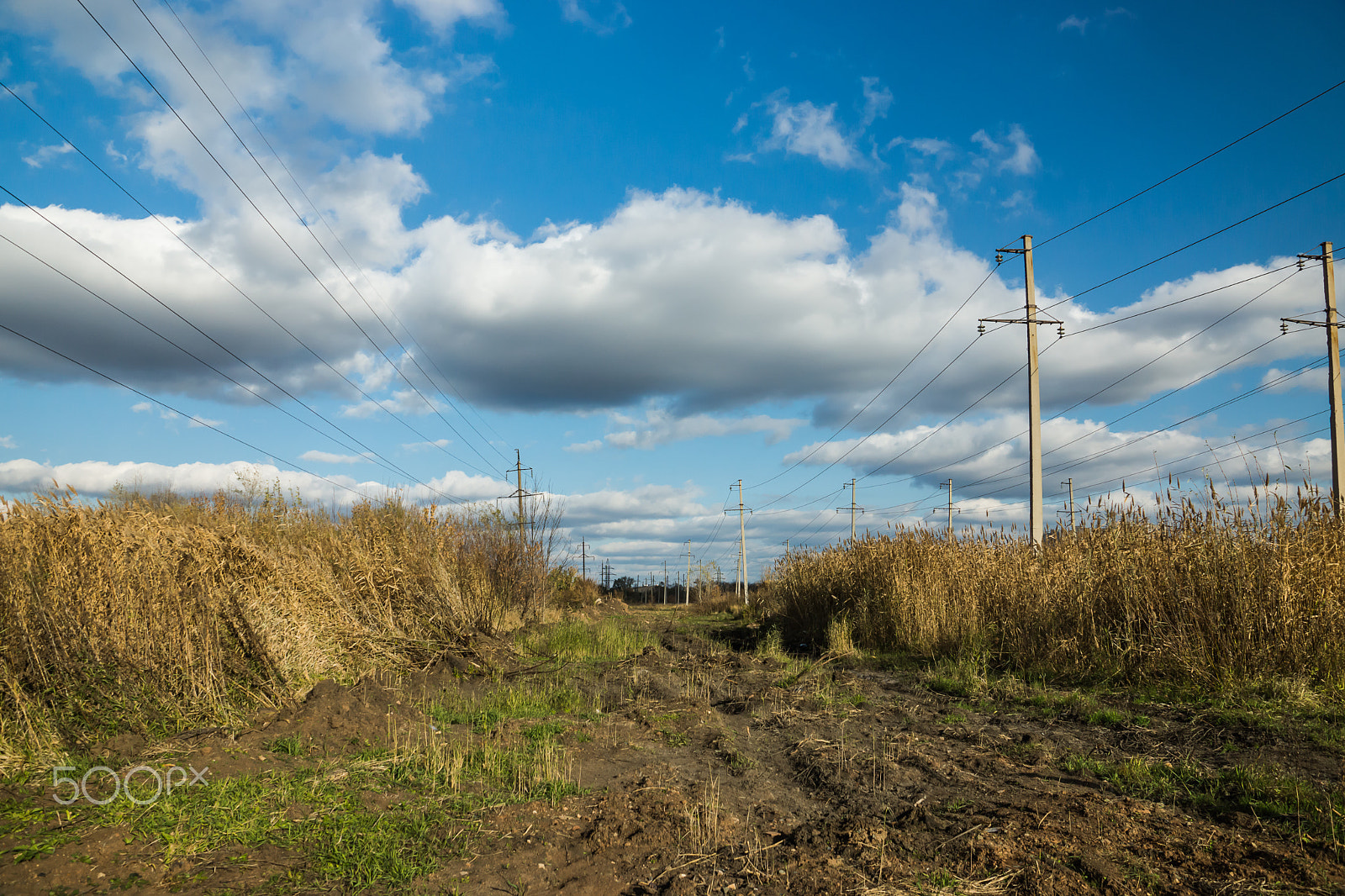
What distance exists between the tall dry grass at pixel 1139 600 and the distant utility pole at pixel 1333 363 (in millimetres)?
8654

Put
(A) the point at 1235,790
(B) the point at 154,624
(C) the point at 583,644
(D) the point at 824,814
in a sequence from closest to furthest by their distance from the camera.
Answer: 1. (A) the point at 1235,790
2. (D) the point at 824,814
3. (B) the point at 154,624
4. (C) the point at 583,644

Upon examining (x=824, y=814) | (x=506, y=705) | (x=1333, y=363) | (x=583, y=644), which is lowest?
(x=583, y=644)

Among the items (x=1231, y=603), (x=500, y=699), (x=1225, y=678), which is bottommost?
(x=500, y=699)

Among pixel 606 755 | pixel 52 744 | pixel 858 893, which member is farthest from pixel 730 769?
pixel 52 744

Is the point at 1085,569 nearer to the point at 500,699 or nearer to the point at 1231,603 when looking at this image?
the point at 1231,603

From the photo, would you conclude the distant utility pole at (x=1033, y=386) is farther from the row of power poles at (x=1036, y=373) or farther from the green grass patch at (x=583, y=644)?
the green grass patch at (x=583, y=644)

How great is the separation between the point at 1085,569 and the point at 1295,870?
7.02 meters

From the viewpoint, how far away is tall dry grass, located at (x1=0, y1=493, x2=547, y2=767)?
6047 millimetres

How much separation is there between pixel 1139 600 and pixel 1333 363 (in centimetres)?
1259

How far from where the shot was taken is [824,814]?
518 centimetres

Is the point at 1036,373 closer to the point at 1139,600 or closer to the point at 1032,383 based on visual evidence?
the point at 1032,383

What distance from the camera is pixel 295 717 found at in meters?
7.24

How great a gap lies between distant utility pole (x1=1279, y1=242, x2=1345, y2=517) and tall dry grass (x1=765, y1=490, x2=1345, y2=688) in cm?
865

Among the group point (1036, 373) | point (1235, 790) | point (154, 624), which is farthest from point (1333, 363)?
point (154, 624)
